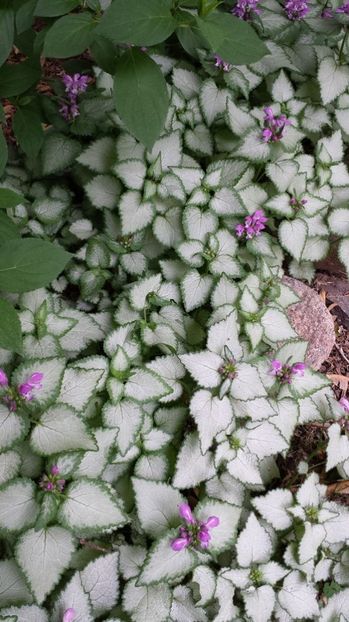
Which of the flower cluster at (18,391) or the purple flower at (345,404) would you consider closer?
the flower cluster at (18,391)

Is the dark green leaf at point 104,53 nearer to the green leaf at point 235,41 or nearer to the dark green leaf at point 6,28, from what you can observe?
the dark green leaf at point 6,28

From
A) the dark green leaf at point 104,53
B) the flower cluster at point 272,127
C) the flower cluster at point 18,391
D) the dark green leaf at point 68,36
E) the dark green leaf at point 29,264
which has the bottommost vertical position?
the flower cluster at point 18,391

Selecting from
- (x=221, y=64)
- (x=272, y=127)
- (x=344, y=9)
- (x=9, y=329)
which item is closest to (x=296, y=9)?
(x=344, y=9)

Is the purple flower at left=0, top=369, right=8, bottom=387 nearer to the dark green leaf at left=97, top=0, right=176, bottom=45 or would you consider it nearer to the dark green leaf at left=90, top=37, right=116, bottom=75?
the dark green leaf at left=97, top=0, right=176, bottom=45

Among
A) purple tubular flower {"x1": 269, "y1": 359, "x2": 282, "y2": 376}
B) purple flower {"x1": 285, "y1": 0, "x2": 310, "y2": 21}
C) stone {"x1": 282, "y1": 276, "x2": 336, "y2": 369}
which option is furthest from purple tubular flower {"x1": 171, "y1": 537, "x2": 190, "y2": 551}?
purple flower {"x1": 285, "y1": 0, "x2": 310, "y2": 21}

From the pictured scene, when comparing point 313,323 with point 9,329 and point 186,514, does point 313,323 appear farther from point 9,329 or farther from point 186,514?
point 9,329

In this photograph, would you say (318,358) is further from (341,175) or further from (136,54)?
(136,54)

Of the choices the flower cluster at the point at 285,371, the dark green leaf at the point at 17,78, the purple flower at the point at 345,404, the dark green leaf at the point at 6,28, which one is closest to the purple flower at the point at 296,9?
the dark green leaf at the point at 17,78
